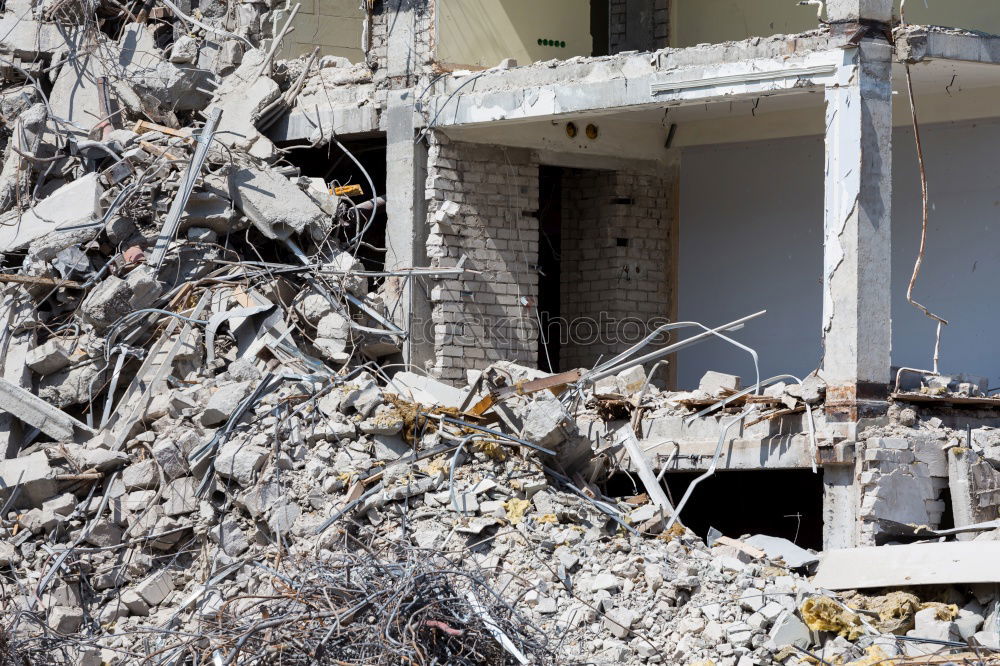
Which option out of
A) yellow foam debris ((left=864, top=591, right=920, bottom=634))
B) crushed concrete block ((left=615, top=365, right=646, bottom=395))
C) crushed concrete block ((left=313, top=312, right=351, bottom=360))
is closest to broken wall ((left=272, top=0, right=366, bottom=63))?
crushed concrete block ((left=313, top=312, right=351, bottom=360))

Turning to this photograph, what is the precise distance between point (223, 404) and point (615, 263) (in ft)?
14.5

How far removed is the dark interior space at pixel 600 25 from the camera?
13297mm

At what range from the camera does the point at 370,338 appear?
34.9 feet

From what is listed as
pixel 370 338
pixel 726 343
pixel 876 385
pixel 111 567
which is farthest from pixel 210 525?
pixel 726 343

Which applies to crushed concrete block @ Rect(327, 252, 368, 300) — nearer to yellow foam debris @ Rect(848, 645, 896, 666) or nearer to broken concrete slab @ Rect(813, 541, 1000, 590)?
broken concrete slab @ Rect(813, 541, 1000, 590)

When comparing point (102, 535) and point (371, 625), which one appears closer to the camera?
point (371, 625)

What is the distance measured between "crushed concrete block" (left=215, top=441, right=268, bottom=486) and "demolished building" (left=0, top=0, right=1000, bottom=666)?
0.02 m

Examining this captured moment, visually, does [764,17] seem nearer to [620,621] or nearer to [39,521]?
[620,621]

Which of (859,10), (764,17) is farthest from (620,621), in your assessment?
(764,17)

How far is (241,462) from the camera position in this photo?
346 inches

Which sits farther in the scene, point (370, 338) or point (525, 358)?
point (525, 358)

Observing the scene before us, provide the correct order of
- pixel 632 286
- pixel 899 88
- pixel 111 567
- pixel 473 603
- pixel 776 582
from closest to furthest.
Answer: pixel 473 603
pixel 776 582
pixel 111 567
pixel 899 88
pixel 632 286

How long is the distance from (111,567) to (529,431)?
2733mm

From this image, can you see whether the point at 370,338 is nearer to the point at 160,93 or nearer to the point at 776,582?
the point at 160,93
